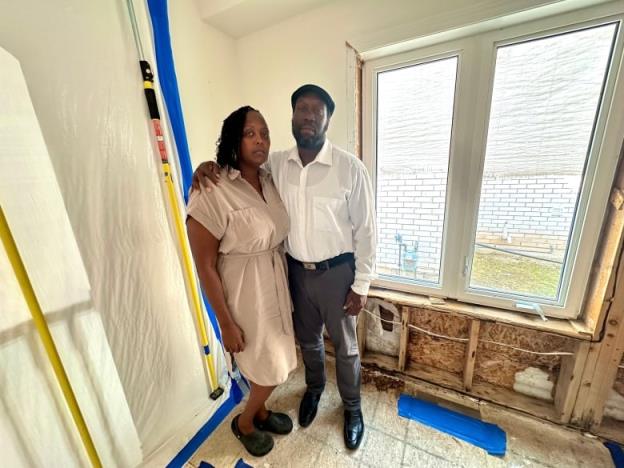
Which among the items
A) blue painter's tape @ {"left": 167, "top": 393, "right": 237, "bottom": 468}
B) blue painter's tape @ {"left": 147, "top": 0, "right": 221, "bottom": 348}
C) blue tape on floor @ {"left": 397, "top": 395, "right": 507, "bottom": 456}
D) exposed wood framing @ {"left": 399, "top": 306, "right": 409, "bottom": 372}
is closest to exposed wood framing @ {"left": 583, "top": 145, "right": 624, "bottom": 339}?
blue tape on floor @ {"left": 397, "top": 395, "right": 507, "bottom": 456}

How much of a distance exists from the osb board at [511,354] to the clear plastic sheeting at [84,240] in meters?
1.74

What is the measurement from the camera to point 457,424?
1.31m

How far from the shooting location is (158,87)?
3.89ft

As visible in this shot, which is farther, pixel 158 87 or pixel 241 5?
pixel 241 5

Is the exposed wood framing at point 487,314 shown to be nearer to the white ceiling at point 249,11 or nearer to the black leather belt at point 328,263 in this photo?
the black leather belt at point 328,263

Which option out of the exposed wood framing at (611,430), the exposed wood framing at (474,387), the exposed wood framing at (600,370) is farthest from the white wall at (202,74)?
the exposed wood framing at (611,430)

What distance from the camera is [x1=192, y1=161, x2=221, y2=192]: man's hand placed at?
94 centimetres

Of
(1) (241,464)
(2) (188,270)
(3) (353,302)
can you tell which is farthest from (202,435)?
(3) (353,302)

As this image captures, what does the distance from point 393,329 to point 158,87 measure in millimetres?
1913

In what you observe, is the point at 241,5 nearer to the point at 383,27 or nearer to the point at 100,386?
the point at 383,27

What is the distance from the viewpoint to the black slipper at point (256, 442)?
1.21 meters

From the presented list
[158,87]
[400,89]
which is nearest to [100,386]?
[158,87]

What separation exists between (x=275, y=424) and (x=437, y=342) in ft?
3.49

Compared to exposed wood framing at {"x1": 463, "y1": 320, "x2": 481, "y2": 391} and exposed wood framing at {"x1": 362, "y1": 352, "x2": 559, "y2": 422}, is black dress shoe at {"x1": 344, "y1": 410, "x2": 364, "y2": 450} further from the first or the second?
exposed wood framing at {"x1": 463, "y1": 320, "x2": 481, "y2": 391}
